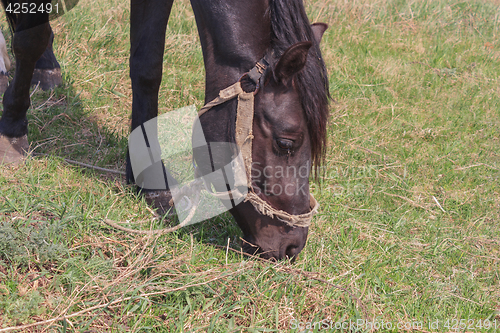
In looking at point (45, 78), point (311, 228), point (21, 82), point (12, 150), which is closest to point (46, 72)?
point (45, 78)

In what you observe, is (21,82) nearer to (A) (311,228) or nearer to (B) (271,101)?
(B) (271,101)

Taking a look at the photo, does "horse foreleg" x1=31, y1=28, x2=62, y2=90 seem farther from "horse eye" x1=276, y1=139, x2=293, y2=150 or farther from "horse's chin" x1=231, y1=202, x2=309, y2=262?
"horse eye" x1=276, y1=139, x2=293, y2=150

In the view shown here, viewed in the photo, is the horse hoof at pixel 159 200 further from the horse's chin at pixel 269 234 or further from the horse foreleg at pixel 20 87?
the horse foreleg at pixel 20 87

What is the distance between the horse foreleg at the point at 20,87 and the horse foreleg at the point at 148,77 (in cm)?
66

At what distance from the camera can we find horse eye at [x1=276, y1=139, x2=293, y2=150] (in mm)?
2037

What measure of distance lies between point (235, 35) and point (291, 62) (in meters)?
0.35

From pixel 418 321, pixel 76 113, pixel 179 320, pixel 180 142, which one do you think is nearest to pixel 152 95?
pixel 180 142

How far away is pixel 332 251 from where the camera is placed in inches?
105

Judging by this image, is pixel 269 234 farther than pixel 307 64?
Yes

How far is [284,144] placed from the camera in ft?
6.70

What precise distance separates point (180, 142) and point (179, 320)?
204cm

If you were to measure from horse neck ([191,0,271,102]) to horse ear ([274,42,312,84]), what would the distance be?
178 mm

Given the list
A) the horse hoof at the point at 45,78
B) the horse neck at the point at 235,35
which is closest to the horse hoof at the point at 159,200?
the horse neck at the point at 235,35

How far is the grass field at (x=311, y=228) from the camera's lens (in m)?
1.95
